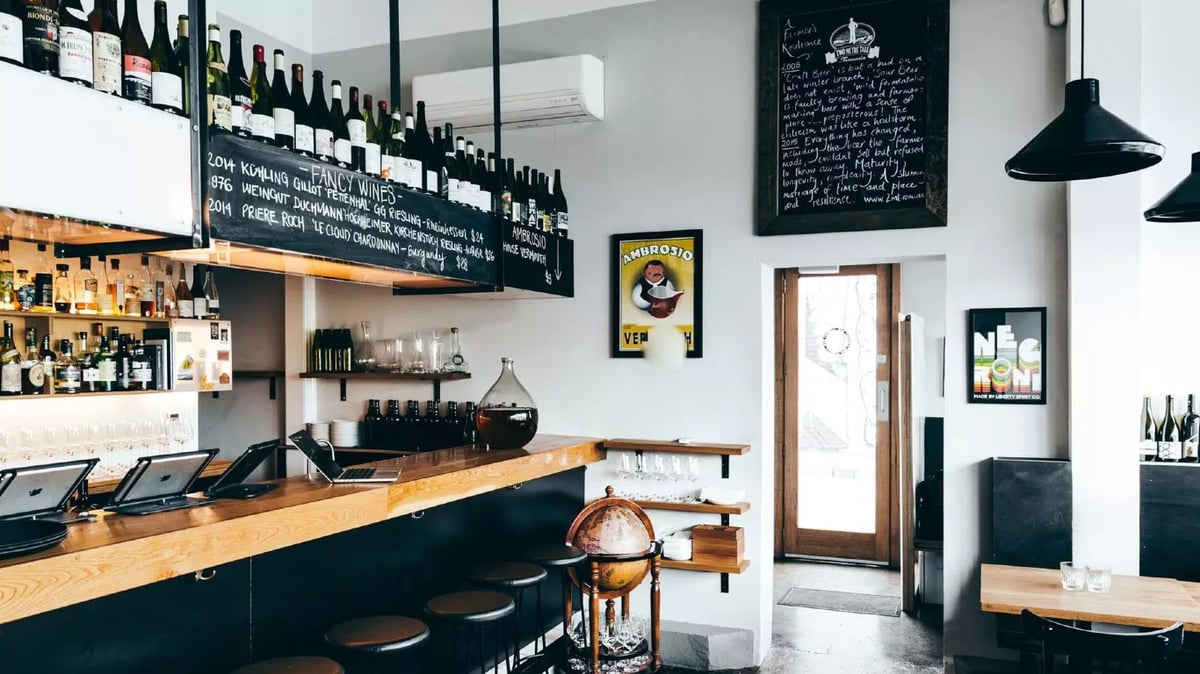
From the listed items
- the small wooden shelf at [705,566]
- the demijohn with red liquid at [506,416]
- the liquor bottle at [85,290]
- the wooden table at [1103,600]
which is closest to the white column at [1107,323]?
the wooden table at [1103,600]

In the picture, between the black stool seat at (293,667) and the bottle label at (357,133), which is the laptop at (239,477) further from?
the bottle label at (357,133)

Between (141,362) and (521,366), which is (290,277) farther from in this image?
(521,366)

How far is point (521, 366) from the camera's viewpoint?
197 inches

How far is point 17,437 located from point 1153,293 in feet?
17.7

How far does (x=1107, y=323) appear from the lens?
3799 millimetres

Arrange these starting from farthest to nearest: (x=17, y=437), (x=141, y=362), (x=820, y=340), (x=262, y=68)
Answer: (x=820, y=340) → (x=141, y=362) → (x=17, y=437) → (x=262, y=68)

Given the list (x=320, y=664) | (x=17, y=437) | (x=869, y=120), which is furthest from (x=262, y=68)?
(x=869, y=120)

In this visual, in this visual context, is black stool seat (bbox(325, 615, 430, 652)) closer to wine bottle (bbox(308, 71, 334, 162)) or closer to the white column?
wine bottle (bbox(308, 71, 334, 162))

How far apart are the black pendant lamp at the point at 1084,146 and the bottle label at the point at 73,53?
2578 mm

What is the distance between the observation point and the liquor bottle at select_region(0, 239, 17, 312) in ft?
13.6

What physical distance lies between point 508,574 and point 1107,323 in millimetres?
2830

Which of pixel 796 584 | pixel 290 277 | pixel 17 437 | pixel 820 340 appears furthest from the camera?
pixel 820 340

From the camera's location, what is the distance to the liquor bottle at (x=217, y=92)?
2.53 m

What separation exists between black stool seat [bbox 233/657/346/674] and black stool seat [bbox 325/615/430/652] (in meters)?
0.13
